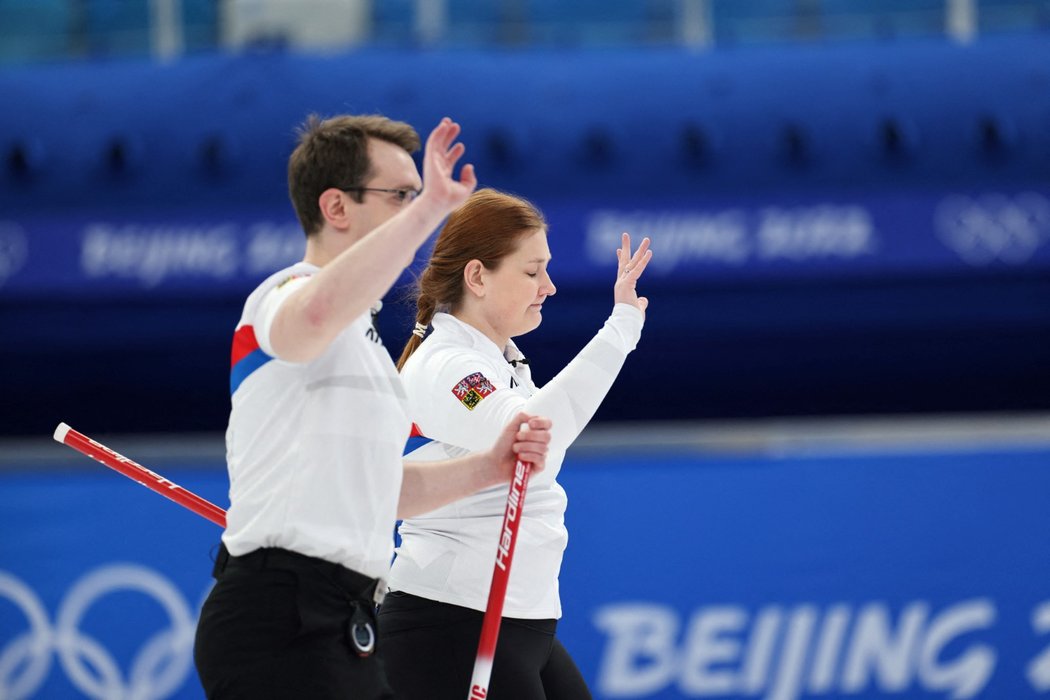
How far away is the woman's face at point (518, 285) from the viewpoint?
10.3 feet

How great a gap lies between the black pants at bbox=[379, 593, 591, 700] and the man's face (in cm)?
93

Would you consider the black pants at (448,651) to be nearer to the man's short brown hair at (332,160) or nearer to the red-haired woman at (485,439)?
the red-haired woman at (485,439)

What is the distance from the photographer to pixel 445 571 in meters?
3.00

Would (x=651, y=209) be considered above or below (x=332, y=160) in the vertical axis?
below

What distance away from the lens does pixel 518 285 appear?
10.3ft

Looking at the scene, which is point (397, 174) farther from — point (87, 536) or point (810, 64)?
point (810, 64)

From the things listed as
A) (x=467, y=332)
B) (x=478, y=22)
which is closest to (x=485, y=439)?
(x=467, y=332)

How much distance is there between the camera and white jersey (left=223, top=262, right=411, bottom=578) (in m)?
2.38

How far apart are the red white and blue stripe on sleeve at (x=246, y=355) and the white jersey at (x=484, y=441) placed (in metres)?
0.60

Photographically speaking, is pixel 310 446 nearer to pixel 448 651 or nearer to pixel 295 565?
pixel 295 565

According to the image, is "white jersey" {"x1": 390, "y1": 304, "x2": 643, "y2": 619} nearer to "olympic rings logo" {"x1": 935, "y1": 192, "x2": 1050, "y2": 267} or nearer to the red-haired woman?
the red-haired woman

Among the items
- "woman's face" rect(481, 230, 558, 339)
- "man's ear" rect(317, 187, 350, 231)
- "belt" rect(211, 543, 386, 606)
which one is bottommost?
"belt" rect(211, 543, 386, 606)

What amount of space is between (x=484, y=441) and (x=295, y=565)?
2.18 ft

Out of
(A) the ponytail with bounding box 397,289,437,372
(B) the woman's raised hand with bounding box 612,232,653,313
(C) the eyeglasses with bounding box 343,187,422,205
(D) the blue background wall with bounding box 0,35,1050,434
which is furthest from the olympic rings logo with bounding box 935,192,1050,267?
(C) the eyeglasses with bounding box 343,187,422,205
